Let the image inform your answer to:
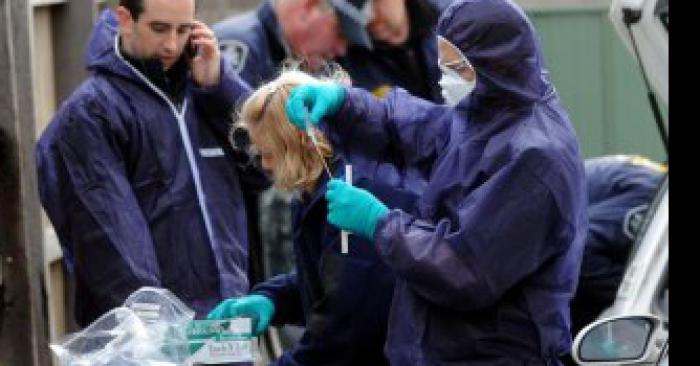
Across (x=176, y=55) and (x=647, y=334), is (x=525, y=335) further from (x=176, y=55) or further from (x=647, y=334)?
(x=176, y=55)

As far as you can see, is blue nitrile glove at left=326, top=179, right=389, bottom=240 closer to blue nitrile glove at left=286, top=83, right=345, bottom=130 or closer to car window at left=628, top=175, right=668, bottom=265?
blue nitrile glove at left=286, top=83, right=345, bottom=130

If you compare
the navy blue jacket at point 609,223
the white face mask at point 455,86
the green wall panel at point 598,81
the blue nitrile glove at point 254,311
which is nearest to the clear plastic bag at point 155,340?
the blue nitrile glove at point 254,311

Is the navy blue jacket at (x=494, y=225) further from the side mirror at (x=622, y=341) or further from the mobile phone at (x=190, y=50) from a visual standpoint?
the mobile phone at (x=190, y=50)

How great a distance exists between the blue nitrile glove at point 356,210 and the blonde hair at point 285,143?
277 millimetres

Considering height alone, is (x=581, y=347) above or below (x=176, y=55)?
Answer: below

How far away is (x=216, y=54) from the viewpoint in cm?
582

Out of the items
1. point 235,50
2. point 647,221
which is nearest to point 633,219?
point 647,221

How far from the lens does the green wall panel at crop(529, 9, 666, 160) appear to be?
1132 cm

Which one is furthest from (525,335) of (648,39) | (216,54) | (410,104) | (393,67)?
(393,67)

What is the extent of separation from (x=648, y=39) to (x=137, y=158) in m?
1.63

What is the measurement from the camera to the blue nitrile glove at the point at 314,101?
15.8ft

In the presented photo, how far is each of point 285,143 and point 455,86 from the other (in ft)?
1.80

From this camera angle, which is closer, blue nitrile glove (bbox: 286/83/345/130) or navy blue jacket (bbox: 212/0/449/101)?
blue nitrile glove (bbox: 286/83/345/130)

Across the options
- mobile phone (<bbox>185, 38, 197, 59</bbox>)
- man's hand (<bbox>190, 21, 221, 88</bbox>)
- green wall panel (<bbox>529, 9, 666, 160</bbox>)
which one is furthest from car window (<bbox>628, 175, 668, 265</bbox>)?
green wall panel (<bbox>529, 9, 666, 160</bbox>)
